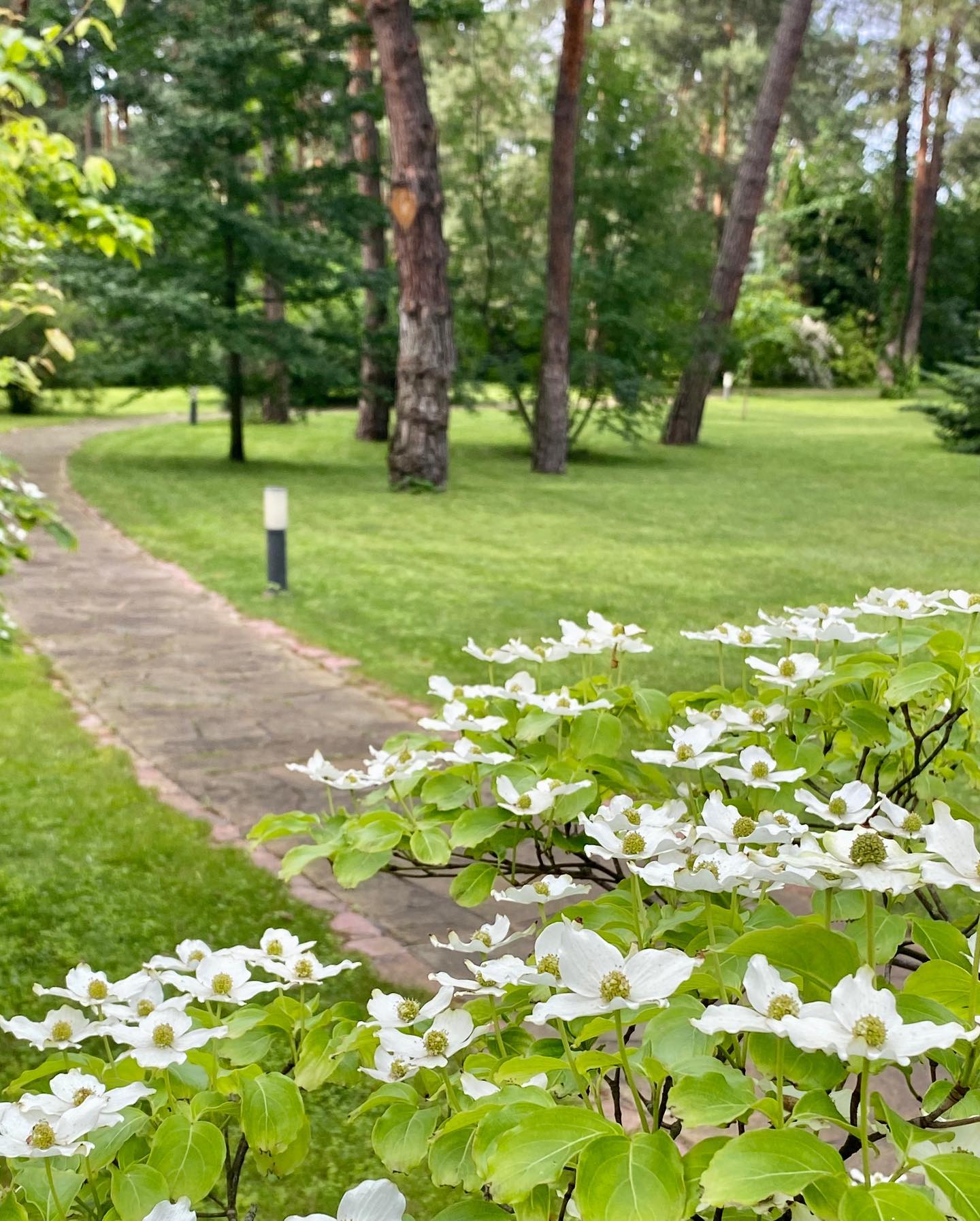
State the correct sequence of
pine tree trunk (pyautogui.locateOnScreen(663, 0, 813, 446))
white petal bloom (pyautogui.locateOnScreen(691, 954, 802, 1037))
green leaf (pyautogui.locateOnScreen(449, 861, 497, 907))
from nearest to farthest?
1. white petal bloom (pyautogui.locateOnScreen(691, 954, 802, 1037))
2. green leaf (pyautogui.locateOnScreen(449, 861, 497, 907))
3. pine tree trunk (pyautogui.locateOnScreen(663, 0, 813, 446))

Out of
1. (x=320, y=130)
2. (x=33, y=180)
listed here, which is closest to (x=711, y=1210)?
(x=33, y=180)

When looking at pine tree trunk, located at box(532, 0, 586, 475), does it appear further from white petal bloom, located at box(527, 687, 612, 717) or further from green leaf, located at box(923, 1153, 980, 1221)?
green leaf, located at box(923, 1153, 980, 1221)

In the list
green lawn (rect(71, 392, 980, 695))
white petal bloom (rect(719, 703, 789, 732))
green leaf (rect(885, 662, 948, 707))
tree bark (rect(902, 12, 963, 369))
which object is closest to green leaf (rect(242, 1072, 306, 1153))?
white petal bloom (rect(719, 703, 789, 732))

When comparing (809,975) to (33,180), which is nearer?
(809,975)

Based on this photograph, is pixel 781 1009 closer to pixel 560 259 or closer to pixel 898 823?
pixel 898 823

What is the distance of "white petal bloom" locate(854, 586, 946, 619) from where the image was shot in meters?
1.89

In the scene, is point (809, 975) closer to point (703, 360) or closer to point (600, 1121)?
point (600, 1121)

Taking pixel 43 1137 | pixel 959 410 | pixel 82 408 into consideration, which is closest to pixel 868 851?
pixel 43 1137

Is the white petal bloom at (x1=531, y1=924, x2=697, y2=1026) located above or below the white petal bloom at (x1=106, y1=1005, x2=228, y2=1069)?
above

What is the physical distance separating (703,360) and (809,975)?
1690 cm

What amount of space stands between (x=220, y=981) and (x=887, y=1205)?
2.66ft

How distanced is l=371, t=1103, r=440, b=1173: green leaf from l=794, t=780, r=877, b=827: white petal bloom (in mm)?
480

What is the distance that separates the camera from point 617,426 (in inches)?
693

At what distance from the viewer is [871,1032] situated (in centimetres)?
85
